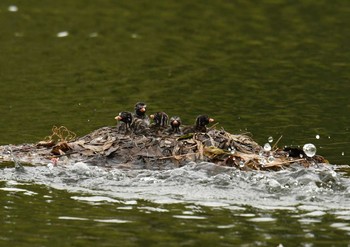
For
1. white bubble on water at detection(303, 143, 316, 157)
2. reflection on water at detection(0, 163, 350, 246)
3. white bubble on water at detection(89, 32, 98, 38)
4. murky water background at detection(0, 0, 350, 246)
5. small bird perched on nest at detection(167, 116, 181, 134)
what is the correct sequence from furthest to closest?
white bubble on water at detection(89, 32, 98, 38), small bird perched on nest at detection(167, 116, 181, 134), white bubble on water at detection(303, 143, 316, 157), murky water background at detection(0, 0, 350, 246), reflection on water at detection(0, 163, 350, 246)

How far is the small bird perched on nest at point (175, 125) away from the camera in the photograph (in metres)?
25.2

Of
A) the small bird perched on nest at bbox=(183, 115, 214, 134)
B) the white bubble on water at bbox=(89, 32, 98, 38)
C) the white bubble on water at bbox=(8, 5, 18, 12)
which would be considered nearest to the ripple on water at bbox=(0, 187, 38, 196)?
the small bird perched on nest at bbox=(183, 115, 214, 134)

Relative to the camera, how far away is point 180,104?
1404 inches

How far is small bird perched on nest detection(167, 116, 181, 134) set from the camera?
25.2 metres

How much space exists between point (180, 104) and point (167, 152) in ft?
36.0

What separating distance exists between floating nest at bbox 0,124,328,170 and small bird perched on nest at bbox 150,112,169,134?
1.41ft

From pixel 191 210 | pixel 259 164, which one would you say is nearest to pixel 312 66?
pixel 259 164

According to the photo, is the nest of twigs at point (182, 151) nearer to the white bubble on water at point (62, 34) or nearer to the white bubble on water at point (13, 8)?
the white bubble on water at point (62, 34)

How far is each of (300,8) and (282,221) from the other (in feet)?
122

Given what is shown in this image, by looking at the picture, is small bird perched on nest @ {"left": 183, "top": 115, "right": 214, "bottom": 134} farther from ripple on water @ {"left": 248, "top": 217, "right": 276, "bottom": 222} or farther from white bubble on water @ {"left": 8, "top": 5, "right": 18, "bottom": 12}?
white bubble on water @ {"left": 8, "top": 5, "right": 18, "bottom": 12}

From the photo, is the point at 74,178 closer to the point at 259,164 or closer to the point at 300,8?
the point at 259,164

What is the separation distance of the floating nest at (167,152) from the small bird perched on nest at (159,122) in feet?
1.41

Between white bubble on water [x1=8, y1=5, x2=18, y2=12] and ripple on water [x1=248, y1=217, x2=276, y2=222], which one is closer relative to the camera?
ripple on water [x1=248, y1=217, x2=276, y2=222]

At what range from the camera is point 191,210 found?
68.2 feet
